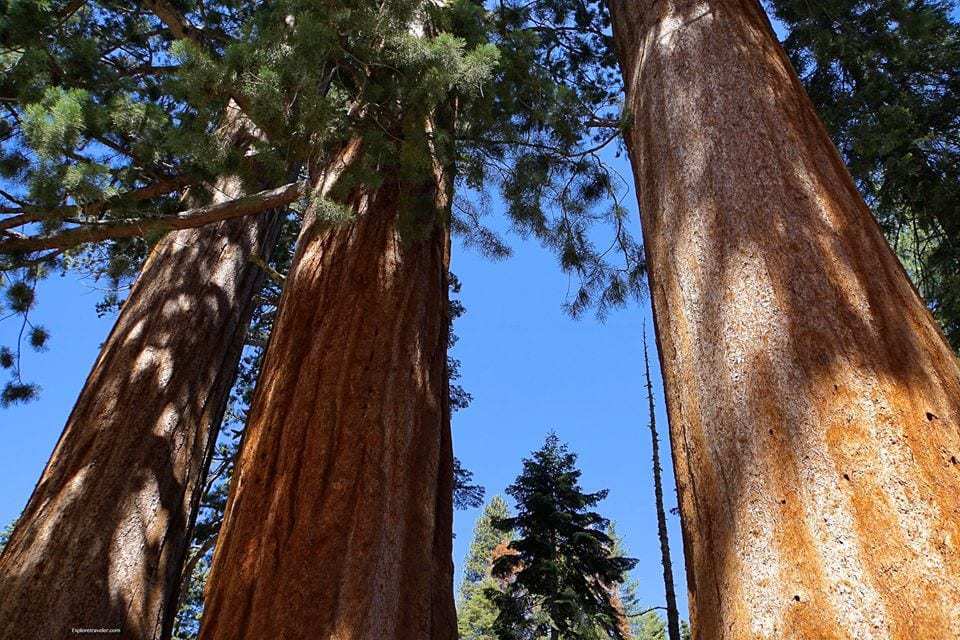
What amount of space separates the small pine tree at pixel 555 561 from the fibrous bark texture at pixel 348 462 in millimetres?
8258

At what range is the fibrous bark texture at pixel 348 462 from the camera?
219cm

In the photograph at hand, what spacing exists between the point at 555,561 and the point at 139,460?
8367 millimetres

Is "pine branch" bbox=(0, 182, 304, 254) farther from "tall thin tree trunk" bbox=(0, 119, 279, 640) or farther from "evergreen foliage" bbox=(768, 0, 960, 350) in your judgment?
"evergreen foliage" bbox=(768, 0, 960, 350)


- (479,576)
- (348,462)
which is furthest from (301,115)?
(479,576)

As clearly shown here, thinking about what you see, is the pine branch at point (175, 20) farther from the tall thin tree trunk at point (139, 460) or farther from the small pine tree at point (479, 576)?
the small pine tree at point (479, 576)

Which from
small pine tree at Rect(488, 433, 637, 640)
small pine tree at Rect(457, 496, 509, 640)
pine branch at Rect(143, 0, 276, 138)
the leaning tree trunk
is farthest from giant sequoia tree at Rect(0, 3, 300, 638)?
small pine tree at Rect(457, 496, 509, 640)

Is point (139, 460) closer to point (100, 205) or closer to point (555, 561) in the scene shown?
point (100, 205)

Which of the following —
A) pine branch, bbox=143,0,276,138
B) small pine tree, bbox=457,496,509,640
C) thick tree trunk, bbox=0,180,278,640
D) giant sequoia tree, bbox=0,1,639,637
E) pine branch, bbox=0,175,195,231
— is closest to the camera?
giant sequoia tree, bbox=0,1,639,637

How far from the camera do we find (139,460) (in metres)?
4.06

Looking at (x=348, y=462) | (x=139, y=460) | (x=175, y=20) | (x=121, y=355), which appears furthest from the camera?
(x=175, y=20)

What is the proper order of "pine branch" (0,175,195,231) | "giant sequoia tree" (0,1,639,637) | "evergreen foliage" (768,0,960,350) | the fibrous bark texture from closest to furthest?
the fibrous bark texture, "giant sequoia tree" (0,1,639,637), "pine branch" (0,175,195,231), "evergreen foliage" (768,0,960,350)

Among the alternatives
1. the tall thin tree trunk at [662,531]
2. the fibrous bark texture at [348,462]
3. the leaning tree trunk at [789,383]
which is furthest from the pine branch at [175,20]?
the tall thin tree trunk at [662,531]

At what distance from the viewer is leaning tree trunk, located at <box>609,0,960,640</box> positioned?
3.88 feet

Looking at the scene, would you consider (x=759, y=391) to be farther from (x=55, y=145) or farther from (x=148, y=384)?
(x=148, y=384)
